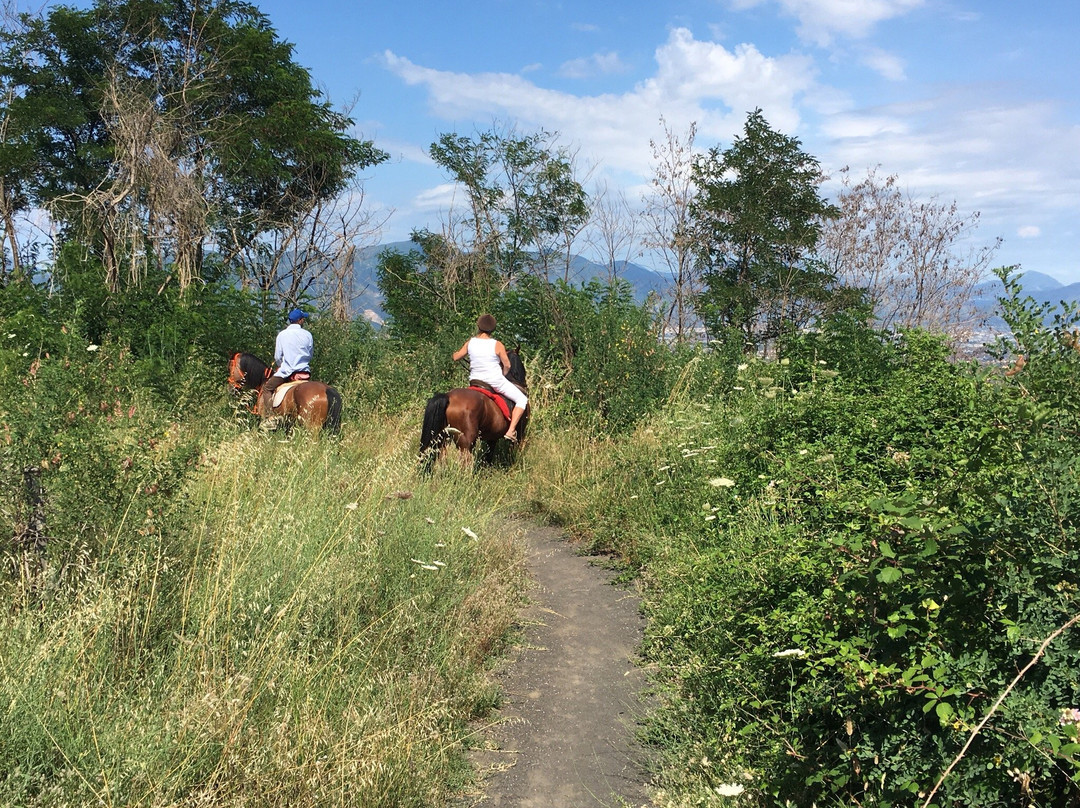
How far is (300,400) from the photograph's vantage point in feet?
32.2

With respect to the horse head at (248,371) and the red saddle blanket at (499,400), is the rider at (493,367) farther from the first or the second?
the horse head at (248,371)

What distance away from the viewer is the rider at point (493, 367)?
31.2ft

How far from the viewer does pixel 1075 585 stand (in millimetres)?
2426

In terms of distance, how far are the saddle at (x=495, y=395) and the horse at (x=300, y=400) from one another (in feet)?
5.57

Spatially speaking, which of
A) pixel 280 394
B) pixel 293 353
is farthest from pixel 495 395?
pixel 293 353

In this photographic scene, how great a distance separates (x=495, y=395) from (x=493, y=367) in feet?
1.10

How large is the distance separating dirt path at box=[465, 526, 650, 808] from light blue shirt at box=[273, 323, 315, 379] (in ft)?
17.7

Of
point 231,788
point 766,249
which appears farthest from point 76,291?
point 766,249

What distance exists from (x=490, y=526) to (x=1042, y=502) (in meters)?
4.87

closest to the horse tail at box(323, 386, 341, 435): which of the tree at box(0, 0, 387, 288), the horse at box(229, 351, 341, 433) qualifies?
the horse at box(229, 351, 341, 433)

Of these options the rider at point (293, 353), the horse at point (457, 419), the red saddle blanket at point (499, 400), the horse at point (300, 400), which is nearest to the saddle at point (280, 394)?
the horse at point (300, 400)

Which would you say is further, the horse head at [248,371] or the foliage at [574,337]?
the foliage at [574,337]

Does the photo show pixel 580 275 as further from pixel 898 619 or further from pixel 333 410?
pixel 898 619

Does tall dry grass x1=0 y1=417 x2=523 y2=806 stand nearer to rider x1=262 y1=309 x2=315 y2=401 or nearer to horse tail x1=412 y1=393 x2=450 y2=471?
horse tail x1=412 y1=393 x2=450 y2=471
